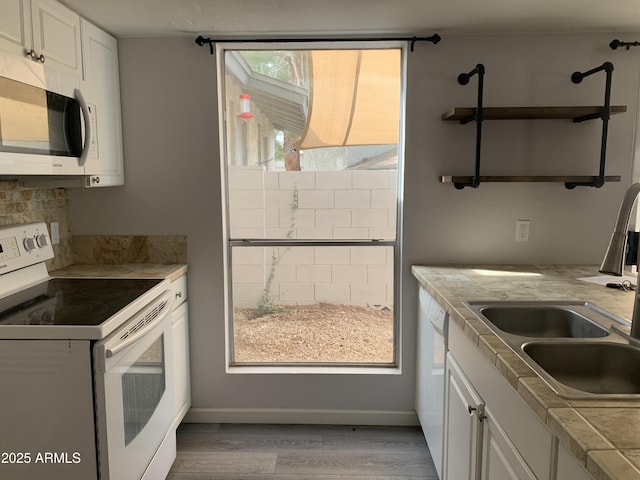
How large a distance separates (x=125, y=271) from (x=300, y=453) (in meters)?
1.31

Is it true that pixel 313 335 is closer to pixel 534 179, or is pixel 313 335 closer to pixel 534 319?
pixel 534 319

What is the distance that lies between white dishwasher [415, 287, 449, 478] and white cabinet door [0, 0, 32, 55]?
6.24ft

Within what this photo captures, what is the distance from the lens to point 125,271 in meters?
2.50

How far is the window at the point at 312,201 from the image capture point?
106 inches

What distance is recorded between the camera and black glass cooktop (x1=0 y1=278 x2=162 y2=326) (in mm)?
1682

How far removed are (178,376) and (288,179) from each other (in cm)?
123

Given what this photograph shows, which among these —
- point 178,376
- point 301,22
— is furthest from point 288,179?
point 178,376

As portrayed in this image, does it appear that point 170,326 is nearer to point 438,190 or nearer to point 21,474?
point 21,474

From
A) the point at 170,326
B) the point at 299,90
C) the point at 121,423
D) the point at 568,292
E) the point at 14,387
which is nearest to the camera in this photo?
the point at 14,387

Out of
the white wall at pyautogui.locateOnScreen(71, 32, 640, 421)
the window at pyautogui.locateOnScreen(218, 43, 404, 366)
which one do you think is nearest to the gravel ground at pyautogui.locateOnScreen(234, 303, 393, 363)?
the window at pyautogui.locateOnScreen(218, 43, 404, 366)

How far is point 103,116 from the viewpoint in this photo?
7.93 feet

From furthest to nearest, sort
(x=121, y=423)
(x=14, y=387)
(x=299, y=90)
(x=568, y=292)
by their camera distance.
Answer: (x=299, y=90), (x=568, y=292), (x=121, y=423), (x=14, y=387)

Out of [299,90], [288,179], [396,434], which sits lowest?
[396,434]

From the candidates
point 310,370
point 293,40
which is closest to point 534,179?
point 293,40
